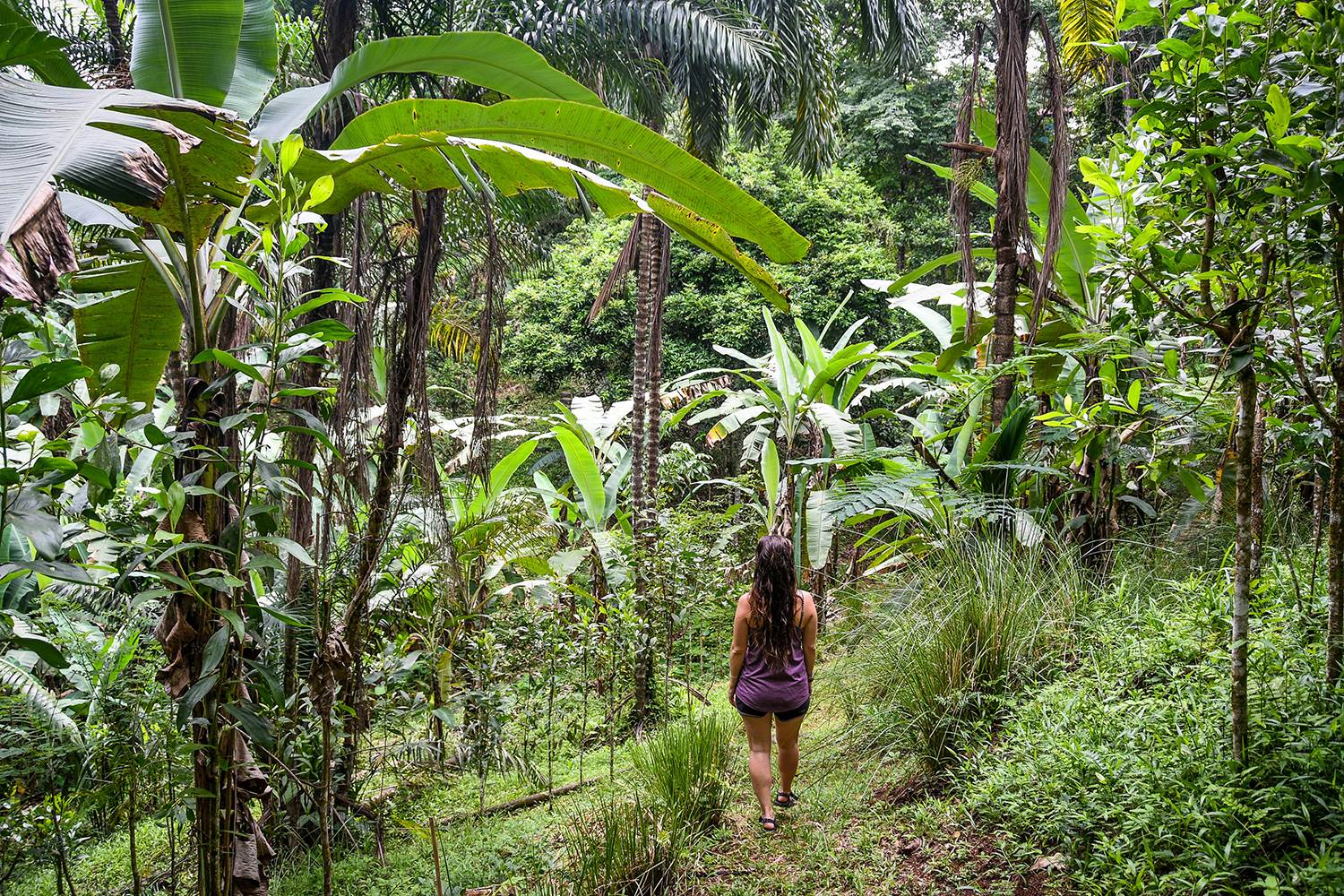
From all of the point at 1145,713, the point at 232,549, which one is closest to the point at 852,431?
the point at 1145,713

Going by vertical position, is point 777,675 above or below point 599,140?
below

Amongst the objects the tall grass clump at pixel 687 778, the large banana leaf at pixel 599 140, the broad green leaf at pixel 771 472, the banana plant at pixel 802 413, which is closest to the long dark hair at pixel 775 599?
the tall grass clump at pixel 687 778

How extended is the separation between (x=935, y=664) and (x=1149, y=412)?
7.24 feet

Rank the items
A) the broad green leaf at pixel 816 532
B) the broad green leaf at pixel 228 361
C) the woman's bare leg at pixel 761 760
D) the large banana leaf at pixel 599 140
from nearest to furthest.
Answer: the broad green leaf at pixel 228 361 → the large banana leaf at pixel 599 140 → the woman's bare leg at pixel 761 760 → the broad green leaf at pixel 816 532

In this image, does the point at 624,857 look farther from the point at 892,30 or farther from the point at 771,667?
the point at 892,30

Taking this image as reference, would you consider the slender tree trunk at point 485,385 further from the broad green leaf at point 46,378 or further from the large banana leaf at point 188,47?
the broad green leaf at point 46,378

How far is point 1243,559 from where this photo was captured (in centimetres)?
262

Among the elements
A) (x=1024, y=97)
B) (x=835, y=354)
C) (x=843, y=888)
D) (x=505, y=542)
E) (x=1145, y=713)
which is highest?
(x=1024, y=97)

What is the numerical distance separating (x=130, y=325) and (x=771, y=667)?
109 inches

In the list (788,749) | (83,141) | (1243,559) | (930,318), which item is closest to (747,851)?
(788,749)

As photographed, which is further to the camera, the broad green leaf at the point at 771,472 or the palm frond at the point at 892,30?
the palm frond at the point at 892,30

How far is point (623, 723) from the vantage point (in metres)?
5.93

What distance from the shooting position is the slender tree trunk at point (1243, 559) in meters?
2.59

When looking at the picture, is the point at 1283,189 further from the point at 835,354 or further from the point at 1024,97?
the point at 835,354
